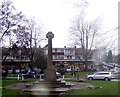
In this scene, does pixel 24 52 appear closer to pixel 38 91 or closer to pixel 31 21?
pixel 31 21

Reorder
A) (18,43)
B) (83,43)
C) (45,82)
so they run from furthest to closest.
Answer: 1. (83,43)
2. (18,43)
3. (45,82)

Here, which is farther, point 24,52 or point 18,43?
point 24,52

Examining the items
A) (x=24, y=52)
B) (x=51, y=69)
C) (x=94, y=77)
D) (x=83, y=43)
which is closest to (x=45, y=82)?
(x=51, y=69)

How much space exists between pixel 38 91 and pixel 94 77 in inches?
951

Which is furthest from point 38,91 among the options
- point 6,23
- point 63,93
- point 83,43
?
point 83,43

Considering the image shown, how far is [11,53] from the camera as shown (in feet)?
159

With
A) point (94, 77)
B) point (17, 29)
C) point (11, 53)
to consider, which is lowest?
point (94, 77)

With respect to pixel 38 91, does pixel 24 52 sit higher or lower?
higher

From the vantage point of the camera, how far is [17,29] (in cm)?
4441

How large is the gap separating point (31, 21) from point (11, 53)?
409 inches

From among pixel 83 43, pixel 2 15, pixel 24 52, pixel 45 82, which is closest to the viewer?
pixel 45 82

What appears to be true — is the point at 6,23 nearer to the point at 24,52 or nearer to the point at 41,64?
the point at 24,52

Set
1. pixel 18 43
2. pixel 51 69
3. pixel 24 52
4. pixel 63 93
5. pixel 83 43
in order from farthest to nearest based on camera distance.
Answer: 1. pixel 83 43
2. pixel 24 52
3. pixel 18 43
4. pixel 51 69
5. pixel 63 93

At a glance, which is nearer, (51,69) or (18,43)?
(51,69)
